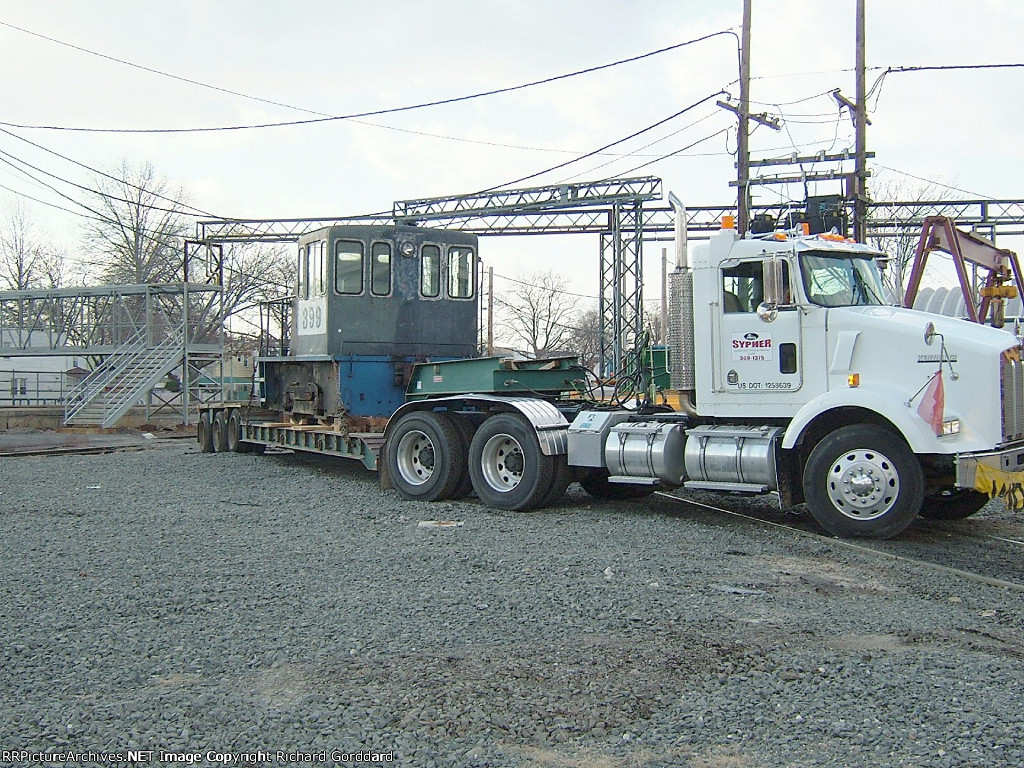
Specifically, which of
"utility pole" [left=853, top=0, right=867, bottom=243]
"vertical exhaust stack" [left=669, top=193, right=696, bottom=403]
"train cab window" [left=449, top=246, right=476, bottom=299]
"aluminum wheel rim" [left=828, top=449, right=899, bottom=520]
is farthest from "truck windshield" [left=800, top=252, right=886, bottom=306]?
"utility pole" [left=853, top=0, right=867, bottom=243]

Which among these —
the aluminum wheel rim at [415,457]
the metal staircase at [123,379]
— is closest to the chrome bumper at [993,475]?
the aluminum wheel rim at [415,457]

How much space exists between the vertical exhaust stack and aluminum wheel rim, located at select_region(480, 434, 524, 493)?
2.08 m

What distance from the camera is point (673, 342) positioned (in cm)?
1024

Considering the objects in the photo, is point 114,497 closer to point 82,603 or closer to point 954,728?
point 82,603

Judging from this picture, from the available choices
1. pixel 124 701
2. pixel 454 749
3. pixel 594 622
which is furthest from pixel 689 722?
pixel 124 701

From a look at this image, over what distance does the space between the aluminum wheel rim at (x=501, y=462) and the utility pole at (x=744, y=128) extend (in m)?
9.43

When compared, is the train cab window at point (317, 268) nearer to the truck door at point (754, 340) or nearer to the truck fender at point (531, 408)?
the truck fender at point (531, 408)

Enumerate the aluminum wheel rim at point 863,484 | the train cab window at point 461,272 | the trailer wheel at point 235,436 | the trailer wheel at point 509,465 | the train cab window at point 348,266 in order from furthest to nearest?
the trailer wheel at point 235,436, the train cab window at point 461,272, the train cab window at point 348,266, the trailer wheel at point 509,465, the aluminum wheel rim at point 863,484

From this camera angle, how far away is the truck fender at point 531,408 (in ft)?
34.8

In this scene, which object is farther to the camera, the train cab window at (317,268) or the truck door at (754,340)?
the train cab window at (317,268)

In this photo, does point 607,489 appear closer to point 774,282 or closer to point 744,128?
point 774,282

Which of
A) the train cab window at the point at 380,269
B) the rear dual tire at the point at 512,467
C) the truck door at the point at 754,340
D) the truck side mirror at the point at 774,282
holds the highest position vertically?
the train cab window at the point at 380,269

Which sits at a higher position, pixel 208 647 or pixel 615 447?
pixel 615 447

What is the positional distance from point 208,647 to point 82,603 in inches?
59.6
